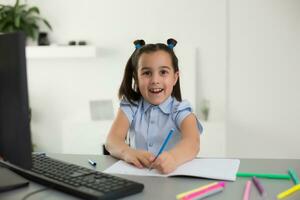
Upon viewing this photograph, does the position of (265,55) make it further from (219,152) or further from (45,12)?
(45,12)

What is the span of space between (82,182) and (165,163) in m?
0.25

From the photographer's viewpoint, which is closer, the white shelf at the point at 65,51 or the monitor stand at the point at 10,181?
the monitor stand at the point at 10,181

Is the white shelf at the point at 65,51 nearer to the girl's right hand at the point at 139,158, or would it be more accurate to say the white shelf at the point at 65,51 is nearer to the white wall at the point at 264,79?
the white wall at the point at 264,79

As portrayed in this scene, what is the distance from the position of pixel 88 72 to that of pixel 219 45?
1.14 m

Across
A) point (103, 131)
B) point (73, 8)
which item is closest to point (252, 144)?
point (103, 131)

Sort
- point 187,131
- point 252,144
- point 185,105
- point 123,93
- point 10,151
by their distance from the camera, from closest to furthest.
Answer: point 10,151
point 187,131
point 185,105
point 123,93
point 252,144

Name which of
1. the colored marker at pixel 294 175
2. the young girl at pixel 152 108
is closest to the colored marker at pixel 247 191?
the colored marker at pixel 294 175

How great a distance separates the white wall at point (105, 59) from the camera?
3.33 meters

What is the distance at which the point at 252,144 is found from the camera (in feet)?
11.1

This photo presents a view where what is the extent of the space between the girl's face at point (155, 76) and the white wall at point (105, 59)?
172 centimetres

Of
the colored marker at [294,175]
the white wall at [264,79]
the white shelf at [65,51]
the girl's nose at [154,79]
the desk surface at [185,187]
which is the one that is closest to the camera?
the desk surface at [185,187]

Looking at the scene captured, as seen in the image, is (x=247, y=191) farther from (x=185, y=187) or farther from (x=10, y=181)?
(x=10, y=181)

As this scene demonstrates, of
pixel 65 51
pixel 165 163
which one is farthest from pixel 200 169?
pixel 65 51

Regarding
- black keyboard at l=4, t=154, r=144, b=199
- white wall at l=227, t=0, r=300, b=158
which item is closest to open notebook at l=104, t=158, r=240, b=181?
black keyboard at l=4, t=154, r=144, b=199
